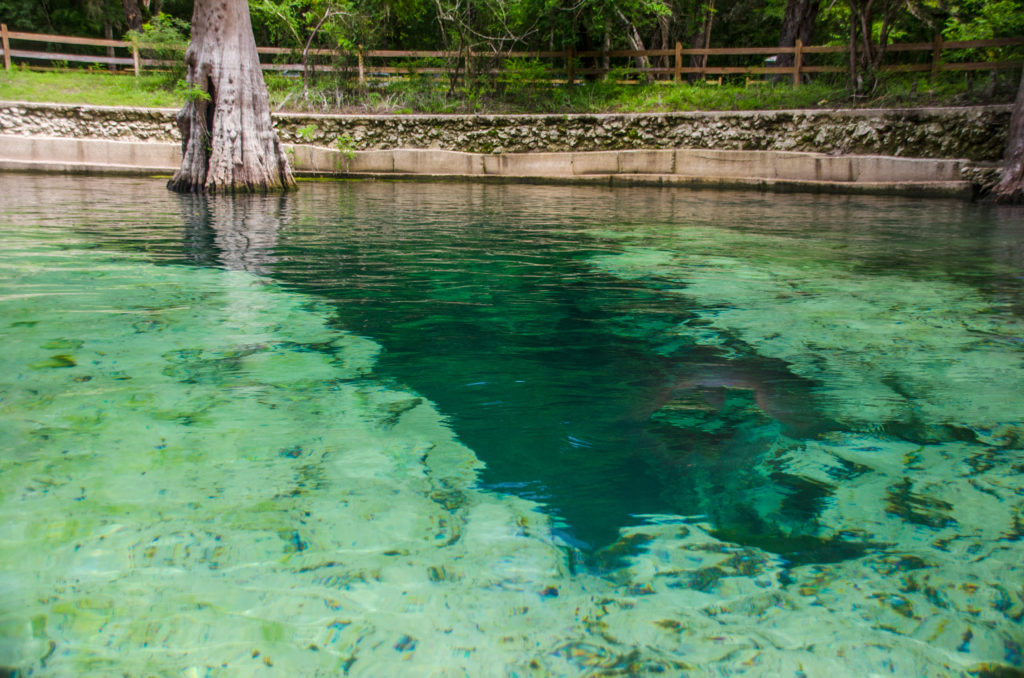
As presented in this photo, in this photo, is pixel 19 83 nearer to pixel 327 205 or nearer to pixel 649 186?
pixel 327 205

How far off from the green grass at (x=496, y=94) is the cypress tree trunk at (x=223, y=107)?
705 cm

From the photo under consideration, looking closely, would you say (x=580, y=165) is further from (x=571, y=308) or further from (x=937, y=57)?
(x=571, y=308)

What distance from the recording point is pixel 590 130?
1691cm

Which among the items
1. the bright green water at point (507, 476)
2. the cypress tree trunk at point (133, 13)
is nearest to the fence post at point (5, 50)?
the cypress tree trunk at point (133, 13)

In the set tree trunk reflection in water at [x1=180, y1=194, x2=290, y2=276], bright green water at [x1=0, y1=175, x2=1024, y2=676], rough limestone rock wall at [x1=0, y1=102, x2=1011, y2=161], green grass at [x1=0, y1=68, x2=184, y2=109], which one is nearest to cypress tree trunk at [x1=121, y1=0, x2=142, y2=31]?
green grass at [x1=0, y1=68, x2=184, y2=109]

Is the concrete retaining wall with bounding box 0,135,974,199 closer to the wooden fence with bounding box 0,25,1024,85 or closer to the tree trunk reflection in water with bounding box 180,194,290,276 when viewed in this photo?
the wooden fence with bounding box 0,25,1024,85

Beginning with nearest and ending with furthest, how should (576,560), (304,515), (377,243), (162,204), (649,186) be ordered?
(576,560) → (304,515) → (377,243) → (162,204) → (649,186)

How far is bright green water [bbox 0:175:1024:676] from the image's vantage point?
1518 mm

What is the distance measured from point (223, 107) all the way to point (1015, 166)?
13.3 meters

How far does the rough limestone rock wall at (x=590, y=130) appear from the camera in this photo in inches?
556

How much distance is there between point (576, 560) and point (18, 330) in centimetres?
342

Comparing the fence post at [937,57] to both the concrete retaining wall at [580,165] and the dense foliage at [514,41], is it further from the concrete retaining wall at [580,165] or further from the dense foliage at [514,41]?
the concrete retaining wall at [580,165]

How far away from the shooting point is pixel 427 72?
19.9 metres

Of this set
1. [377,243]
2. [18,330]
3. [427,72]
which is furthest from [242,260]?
[427,72]
